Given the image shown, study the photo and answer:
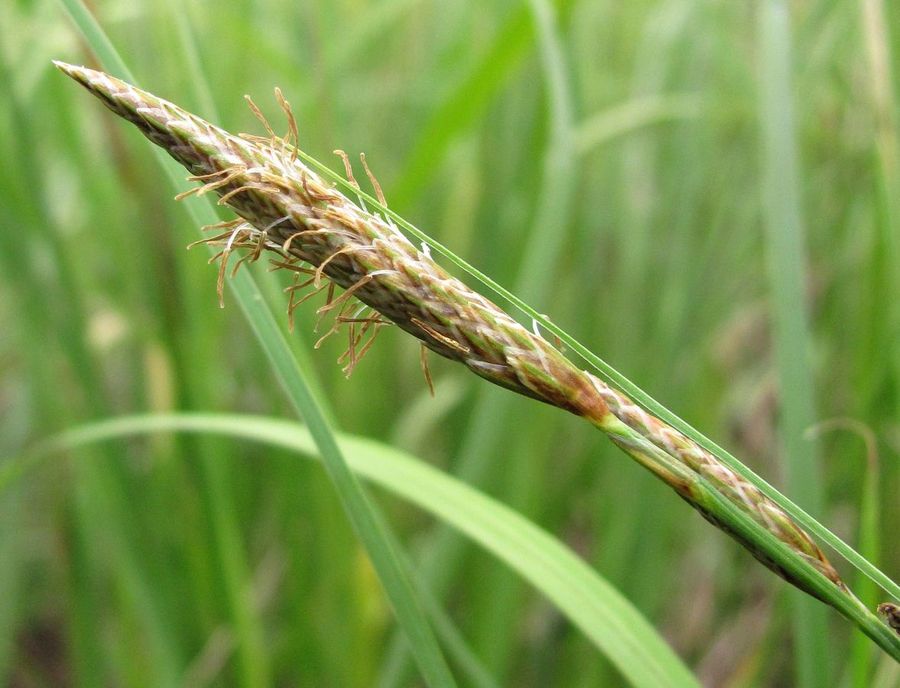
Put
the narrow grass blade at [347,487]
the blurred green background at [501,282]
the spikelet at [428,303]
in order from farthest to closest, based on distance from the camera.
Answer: the blurred green background at [501,282], the narrow grass blade at [347,487], the spikelet at [428,303]

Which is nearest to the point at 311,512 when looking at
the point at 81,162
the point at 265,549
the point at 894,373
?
the point at 265,549

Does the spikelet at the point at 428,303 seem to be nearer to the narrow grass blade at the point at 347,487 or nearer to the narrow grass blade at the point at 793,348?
the narrow grass blade at the point at 347,487

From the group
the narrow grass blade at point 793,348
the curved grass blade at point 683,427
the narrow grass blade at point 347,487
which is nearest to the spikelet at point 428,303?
the curved grass blade at point 683,427

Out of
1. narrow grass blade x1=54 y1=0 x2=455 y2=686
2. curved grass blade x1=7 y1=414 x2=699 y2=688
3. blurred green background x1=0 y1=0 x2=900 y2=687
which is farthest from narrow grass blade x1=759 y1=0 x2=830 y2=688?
narrow grass blade x1=54 y1=0 x2=455 y2=686

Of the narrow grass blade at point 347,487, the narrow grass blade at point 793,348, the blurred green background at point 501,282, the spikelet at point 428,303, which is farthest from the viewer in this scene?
the blurred green background at point 501,282

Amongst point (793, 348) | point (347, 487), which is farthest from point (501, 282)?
point (347, 487)
